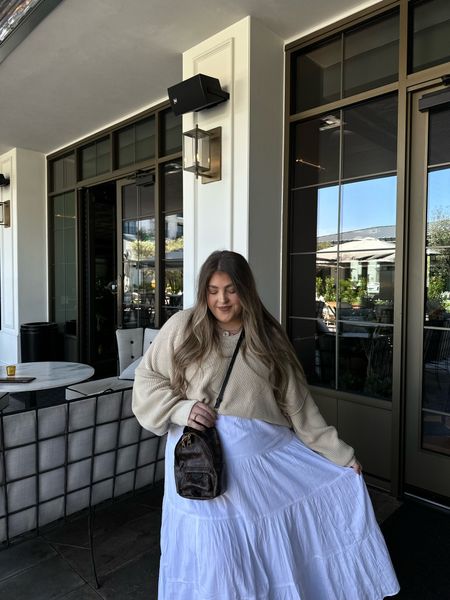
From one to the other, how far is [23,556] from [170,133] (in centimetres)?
358

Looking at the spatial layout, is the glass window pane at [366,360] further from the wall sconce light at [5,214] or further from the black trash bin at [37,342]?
the wall sconce light at [5,214]

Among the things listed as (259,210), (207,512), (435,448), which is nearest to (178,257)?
(259,210)

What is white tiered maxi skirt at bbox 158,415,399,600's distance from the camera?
4.49 ft

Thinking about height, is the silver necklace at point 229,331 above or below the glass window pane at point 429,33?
below

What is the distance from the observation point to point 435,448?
2.68 meters

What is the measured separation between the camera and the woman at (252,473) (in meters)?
1.39

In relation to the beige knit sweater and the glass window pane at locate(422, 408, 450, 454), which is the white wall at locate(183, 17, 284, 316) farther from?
the beige knit sweater

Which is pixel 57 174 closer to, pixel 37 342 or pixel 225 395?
pixel 37 342

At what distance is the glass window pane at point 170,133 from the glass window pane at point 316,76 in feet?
4.33

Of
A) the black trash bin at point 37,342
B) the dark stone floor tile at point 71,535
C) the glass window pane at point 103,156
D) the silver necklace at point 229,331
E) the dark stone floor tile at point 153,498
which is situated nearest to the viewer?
the silver necklace at point 229,331

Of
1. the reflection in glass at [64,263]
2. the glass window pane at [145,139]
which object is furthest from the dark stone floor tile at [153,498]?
the reflection in glass at [64,263]

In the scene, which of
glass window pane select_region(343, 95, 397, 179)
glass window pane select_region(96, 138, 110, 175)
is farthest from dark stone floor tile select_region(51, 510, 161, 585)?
glass window pane select_region(96, 138, 110, 175)

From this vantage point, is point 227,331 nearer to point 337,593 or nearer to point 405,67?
point 337,593

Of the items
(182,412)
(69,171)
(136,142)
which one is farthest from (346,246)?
(69,171)
